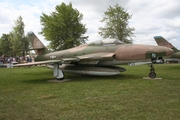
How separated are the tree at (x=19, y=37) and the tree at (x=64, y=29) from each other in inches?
707

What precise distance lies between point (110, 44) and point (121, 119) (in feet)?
22.6

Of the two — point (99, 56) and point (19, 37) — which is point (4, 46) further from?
point (99, 56)

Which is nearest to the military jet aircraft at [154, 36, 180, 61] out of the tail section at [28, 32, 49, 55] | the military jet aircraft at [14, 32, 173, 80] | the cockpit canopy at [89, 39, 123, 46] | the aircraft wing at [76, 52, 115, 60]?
the military jet aircraft at [14, 32, 173, 80]

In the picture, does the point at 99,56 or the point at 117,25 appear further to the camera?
the point at 117,25

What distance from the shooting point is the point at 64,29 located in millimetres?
32000

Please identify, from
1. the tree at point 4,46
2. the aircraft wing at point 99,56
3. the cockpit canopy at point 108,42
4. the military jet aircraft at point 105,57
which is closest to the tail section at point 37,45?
the military jet aircraft at point 105,57

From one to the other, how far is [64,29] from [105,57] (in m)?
24.5

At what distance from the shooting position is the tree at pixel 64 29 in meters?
31.7

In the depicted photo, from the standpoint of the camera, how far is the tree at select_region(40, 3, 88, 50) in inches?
1247

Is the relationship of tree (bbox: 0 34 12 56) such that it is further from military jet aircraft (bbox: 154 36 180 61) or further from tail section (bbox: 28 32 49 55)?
military jet aircraft (bbox: 154 36 180 61)

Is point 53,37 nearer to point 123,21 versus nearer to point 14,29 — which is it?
point 123,21

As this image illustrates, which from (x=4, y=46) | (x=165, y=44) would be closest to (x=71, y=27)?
(x=165, y=44)

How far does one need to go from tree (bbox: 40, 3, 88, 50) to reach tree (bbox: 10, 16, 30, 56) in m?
18.0

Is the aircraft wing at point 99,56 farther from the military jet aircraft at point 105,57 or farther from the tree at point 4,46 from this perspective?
the tree at point 4,46
